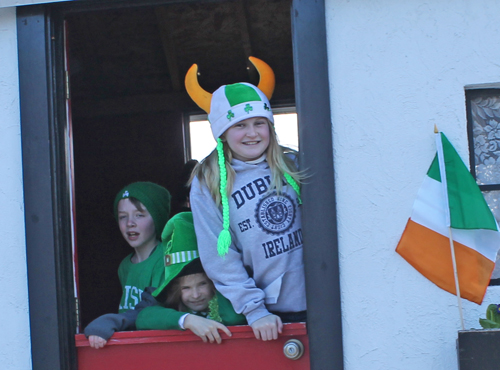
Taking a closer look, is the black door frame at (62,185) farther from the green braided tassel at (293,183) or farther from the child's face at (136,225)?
the child's face at (136,225)

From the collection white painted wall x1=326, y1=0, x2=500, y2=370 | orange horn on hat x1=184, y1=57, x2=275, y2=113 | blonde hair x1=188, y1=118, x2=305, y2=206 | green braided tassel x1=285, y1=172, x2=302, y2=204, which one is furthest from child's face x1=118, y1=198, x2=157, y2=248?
white painted wall x1=326, y1=0, x2=500, y2=370

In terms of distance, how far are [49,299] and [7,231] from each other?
35 cm

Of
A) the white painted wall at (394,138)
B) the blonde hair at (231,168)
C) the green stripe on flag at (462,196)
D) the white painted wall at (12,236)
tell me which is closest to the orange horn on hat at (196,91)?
the blonde hair at (231,168)

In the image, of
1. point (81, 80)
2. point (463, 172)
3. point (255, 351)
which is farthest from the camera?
point (81, 80)

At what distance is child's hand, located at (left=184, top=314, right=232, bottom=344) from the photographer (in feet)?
7.77

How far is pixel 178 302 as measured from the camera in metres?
2.68

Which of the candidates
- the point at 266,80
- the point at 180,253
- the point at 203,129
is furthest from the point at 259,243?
the point at 203,129

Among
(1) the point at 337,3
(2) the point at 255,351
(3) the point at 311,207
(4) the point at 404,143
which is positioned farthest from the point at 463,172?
(2) the point at 255,351

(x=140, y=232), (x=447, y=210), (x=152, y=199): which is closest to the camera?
(x=447, y=210)

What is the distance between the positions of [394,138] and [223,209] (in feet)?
2.54

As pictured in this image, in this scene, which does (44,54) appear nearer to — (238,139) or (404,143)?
(238,139)

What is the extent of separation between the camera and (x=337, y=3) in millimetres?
2375

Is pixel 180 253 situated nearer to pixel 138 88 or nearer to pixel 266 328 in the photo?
pixel 266 328

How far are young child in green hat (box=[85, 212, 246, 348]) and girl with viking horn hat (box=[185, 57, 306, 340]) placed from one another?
0.53ft
